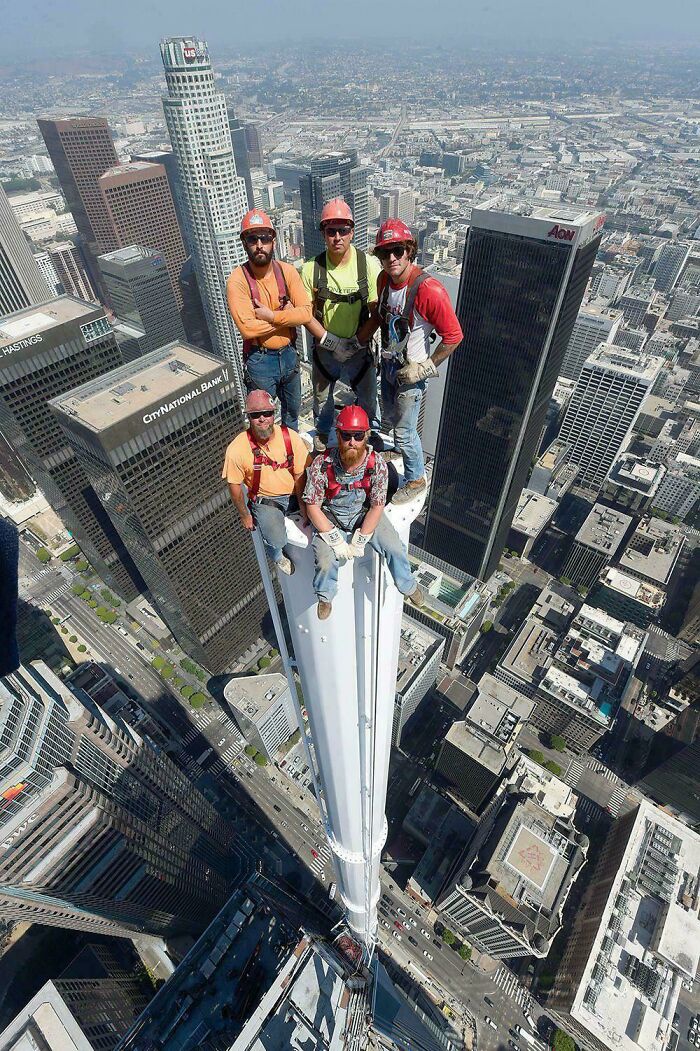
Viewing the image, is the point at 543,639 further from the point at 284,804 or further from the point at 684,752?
the point at 284,804

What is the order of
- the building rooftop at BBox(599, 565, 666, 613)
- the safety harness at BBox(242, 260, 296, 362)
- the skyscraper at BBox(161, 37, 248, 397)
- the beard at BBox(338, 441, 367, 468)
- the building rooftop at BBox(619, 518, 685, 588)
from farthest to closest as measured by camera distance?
the skyscraper at BBox(161, 37, 248, 397)
the building rooftop at BBox(619, 518, 685, 588)
the building rooftop at BBox(599, 565, 666, 613)
the safety harness at BBox(242, 260, 296, 362)
the beard at BBox(338, 441, 367, 468)

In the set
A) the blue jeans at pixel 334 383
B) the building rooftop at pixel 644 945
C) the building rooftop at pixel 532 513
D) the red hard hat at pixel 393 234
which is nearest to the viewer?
the red hard hat at pixel 393 234

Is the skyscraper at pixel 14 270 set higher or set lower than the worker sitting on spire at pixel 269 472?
lower

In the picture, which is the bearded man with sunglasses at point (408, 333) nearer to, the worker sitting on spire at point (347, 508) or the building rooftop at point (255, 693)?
the worker sitting on spire at point (347, 508)

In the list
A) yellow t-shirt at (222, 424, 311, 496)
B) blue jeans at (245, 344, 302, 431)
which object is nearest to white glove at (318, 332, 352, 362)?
blue jeans at (245, 344, 302, 431)

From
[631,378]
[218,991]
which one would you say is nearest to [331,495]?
[218,991]

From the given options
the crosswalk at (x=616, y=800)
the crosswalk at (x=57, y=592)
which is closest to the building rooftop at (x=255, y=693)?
the crosswalk at (x=57, y=592)

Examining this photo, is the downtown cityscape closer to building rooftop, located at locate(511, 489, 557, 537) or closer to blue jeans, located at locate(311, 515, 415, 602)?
blue jeans, located at locate(311, 515, 415, 602)
